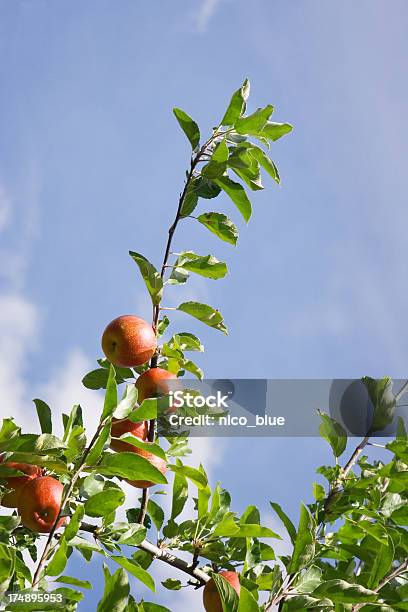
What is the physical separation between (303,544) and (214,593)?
40cm

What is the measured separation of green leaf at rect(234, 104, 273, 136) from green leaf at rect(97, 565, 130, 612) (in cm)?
184

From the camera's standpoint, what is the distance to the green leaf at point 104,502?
234 cm

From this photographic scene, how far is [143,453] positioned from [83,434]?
359 millimetres

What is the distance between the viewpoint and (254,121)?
3.10m

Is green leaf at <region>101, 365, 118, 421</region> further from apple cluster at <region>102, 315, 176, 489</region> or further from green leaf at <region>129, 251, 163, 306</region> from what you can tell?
green leaf at <region>129, 251, 163, 306</region>

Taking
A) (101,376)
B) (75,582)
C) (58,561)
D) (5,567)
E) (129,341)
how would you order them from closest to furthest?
(5,567)
(58,561)
(75,582)
(129,341)
(101,376)

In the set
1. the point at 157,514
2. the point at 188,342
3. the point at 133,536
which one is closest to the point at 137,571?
the point at 133,536

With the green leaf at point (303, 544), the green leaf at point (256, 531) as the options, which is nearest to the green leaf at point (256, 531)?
the green leaf at point (256, 531)

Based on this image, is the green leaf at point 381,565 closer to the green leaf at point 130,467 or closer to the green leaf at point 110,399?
the green leaf at point 130,467

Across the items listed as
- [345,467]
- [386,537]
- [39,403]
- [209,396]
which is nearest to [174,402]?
[209,396]

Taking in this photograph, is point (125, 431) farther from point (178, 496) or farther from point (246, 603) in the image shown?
point (246, 603)

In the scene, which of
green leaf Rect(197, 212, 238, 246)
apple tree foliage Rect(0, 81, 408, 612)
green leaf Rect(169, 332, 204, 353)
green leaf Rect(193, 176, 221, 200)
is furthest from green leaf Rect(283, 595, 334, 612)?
green leaf Rect(193, 176, 221, 200)

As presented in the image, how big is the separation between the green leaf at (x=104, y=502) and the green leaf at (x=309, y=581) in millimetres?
732

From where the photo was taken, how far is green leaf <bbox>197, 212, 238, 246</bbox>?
3.12m
